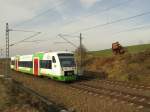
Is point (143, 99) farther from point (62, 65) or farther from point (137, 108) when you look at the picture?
point (62, 65)

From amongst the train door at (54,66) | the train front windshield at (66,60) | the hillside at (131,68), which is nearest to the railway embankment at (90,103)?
the train door at (54,66)

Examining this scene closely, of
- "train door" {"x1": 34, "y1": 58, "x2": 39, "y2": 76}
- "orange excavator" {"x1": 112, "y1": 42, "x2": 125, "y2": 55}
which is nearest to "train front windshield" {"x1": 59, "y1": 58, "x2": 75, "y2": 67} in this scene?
"train door" {"x1": 34, "y1": 58, "x2": 39, "y2": 76}

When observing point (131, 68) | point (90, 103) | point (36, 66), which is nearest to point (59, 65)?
point (36, 66)

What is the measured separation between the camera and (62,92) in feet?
63.2

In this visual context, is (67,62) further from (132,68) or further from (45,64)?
(132,68)

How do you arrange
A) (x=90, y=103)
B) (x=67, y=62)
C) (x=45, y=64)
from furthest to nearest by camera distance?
(x=45, y=64)
(x=67, y=62)
(x=90, y=103)

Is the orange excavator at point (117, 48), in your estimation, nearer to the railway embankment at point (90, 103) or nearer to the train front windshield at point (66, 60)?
the train front windshield at point (66, 60)

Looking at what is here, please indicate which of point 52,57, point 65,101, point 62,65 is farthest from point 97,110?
point 52,57

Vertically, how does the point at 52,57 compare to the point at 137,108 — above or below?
above

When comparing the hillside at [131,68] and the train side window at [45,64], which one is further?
the hillside at [131,68]

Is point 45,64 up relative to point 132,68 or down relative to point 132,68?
up

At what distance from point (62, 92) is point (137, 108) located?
301 inches

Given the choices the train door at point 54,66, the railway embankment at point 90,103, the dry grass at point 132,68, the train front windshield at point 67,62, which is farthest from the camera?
the dry grass at point 132,68

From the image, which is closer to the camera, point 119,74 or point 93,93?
point 93,93
